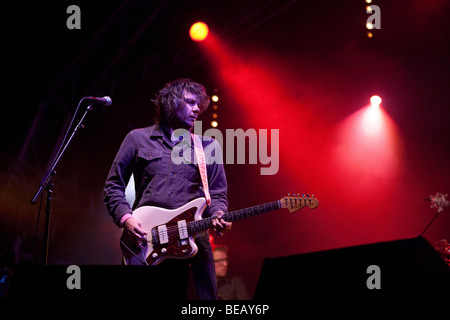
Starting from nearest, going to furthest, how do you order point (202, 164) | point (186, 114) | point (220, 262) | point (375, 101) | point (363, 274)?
point (363, 274), point (202, 164), point (186, 114), point (220, 262), point (375, 101)

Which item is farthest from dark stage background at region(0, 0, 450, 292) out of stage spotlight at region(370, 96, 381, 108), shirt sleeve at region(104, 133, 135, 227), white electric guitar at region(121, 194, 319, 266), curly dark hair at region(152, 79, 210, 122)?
white electric guitar at region(121, 194, 319, 266)

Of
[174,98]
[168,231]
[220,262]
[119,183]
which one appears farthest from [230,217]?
[220,262]

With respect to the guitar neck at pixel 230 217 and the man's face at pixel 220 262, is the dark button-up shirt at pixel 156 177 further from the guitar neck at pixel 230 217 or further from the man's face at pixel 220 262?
the man's face at pixel 220 262

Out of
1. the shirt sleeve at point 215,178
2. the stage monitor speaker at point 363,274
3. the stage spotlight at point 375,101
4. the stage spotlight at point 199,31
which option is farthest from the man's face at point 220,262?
the stage monitor speaker at point 363,274

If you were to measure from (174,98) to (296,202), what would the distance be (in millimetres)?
1518

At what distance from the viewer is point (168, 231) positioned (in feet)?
10.3

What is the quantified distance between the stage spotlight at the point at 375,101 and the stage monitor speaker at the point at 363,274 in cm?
718

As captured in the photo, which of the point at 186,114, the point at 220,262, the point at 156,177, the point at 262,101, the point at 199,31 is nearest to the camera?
the point at 156,177

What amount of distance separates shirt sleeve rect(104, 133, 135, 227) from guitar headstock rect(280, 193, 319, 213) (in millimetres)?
1405

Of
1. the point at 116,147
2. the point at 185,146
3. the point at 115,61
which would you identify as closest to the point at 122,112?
the point at 116,147

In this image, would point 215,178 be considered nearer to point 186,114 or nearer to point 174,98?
point 186,114

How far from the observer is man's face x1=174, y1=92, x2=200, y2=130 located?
3711mm

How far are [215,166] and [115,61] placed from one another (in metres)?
4.33


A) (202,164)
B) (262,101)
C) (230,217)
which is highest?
(262,101)
